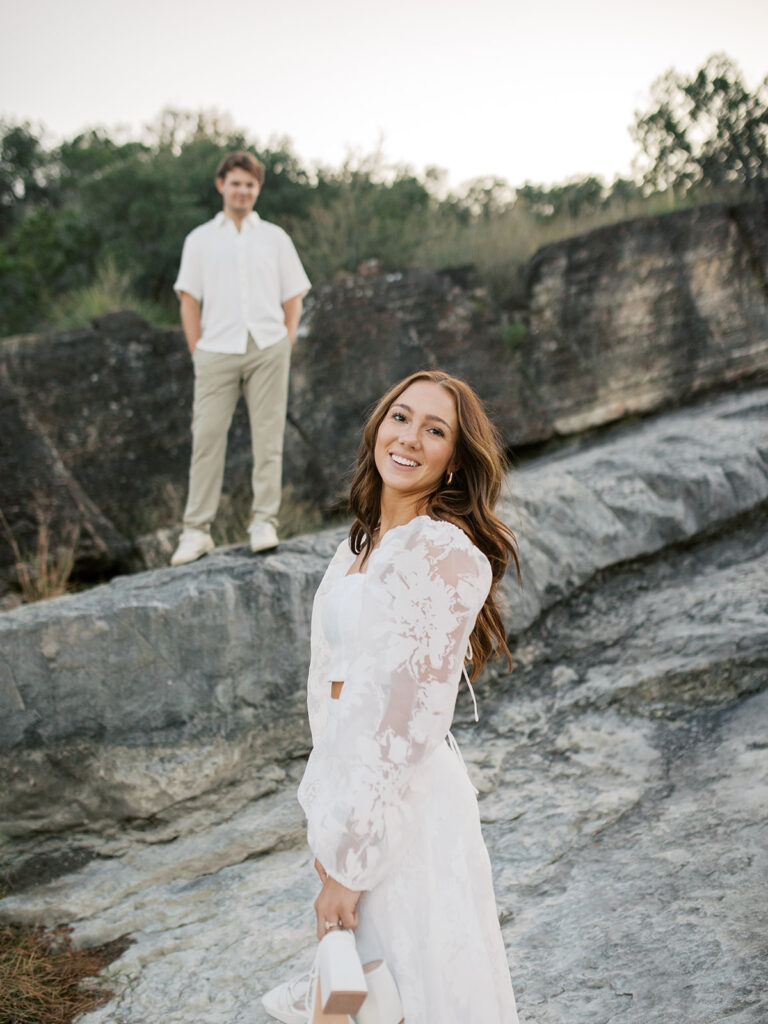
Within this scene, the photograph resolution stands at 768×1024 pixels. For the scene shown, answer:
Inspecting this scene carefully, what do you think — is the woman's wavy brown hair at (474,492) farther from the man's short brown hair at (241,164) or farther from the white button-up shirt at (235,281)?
the man's short brown hair at (241,164)

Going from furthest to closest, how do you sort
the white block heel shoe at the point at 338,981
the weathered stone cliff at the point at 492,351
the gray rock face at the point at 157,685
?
1. the weathered stone cliff at the point at 492,351
2. the gray rock face at the point at 157,685
3. the white block heel shoe at the point at 338,981

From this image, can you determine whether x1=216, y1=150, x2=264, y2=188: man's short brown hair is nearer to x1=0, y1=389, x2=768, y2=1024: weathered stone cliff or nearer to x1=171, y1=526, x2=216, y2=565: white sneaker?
x1=171, y1=526, x2=216, y2=565: white sneaker

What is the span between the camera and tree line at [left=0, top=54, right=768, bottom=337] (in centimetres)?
782

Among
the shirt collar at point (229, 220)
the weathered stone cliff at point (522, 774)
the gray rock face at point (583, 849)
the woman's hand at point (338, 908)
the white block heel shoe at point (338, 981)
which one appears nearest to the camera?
the white block heel shoe at point (338, 981)

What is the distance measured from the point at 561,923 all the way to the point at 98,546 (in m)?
4.12

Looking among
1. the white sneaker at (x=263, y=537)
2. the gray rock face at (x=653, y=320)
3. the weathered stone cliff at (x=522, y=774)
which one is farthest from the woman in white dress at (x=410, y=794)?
the gray rock face at (x=653, y=320)

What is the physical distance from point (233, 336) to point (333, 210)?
419 centimetres

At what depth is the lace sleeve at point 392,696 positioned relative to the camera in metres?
1.55

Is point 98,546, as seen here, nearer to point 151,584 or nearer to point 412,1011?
point 151,584

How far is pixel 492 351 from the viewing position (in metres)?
7.16

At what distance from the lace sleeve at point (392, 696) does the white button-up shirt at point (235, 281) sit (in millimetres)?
3326

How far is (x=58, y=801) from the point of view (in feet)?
12.2

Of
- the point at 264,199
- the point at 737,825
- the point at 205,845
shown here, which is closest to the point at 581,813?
the point at 737,825

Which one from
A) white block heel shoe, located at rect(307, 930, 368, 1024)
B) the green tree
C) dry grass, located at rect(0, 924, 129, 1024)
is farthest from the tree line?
white block heel shoe, located at rect(307, 930, 368, 1024)
